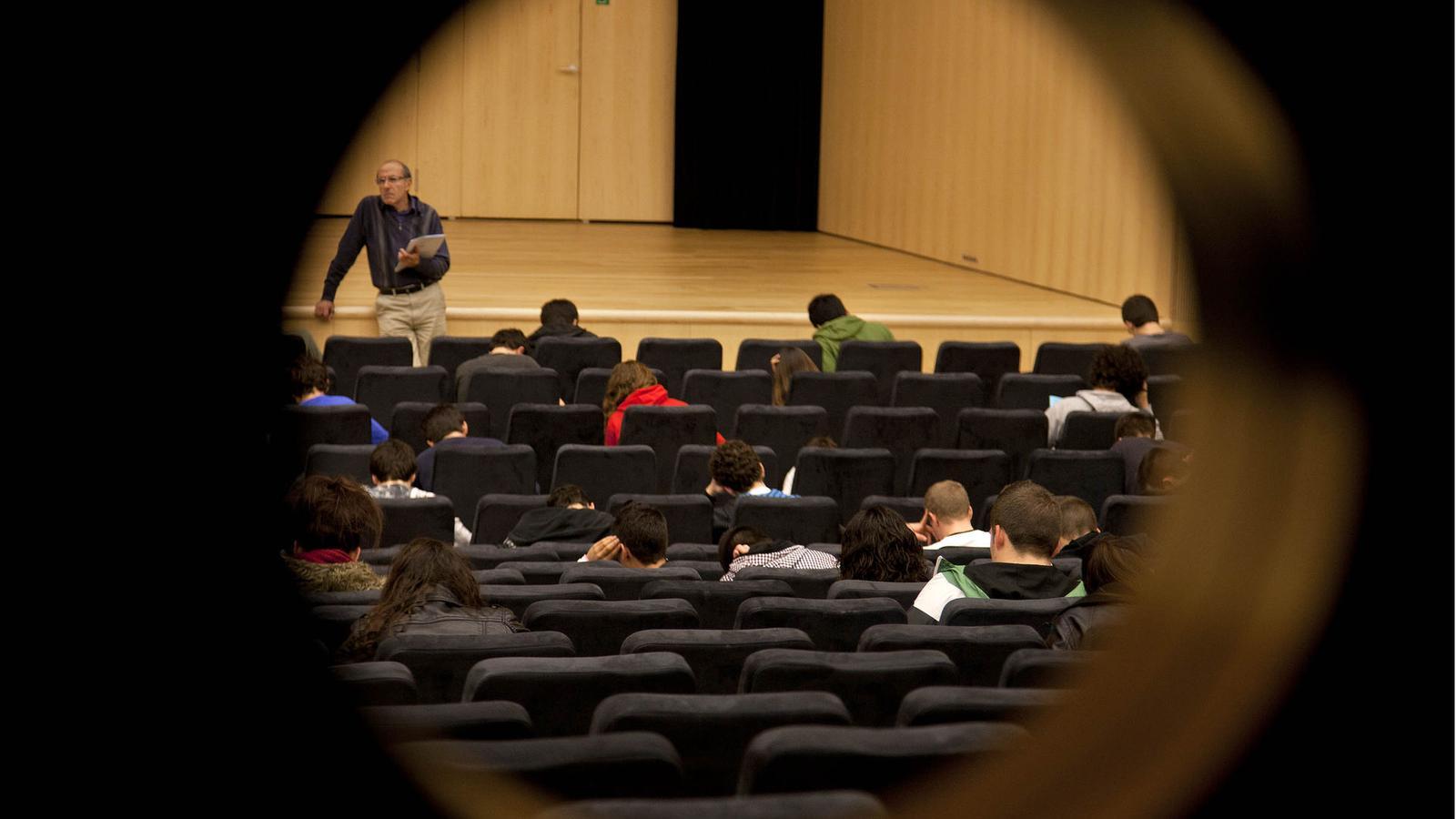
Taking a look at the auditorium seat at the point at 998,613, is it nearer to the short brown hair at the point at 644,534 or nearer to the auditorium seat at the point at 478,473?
the short brown hair at the point at 644,534

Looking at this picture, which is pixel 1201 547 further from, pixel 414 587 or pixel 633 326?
pixel 633 326

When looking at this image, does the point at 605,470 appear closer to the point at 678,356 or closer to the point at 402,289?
the point at 678,356

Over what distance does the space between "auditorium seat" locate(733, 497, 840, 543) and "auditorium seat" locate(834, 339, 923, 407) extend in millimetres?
2450

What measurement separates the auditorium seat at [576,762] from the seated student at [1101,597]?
104cm

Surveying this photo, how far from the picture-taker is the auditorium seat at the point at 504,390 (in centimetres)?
637

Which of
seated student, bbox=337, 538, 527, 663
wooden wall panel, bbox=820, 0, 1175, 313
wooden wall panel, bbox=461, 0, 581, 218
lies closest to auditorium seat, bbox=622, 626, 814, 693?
seated student, bbox=337, 538, 527, 663

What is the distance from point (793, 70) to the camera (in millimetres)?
14641

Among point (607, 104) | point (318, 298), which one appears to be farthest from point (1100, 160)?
point (607, 104)

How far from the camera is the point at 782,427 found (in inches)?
233

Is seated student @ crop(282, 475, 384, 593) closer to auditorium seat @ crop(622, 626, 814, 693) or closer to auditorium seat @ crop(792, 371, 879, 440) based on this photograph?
auditorium seat @ crop(622, 626, 814, 693)

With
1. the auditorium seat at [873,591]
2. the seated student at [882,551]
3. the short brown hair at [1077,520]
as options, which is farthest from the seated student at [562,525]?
the short brown hair at [1077,520]

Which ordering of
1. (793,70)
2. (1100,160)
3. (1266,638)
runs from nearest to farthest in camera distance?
(1266,638), (1100,160), (793,70)

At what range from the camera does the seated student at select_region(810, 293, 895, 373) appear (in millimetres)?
7348

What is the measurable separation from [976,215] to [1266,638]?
9.72 meters
